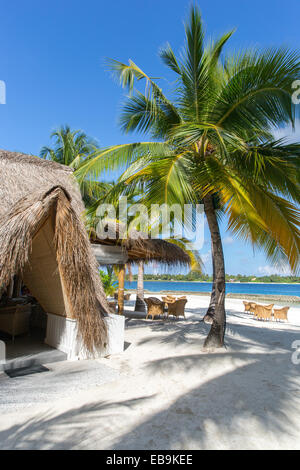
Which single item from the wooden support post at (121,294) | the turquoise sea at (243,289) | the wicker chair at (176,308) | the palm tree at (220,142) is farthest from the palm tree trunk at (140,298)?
the turquoise sea at (243,289)

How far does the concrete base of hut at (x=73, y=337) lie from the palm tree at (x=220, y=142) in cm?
197

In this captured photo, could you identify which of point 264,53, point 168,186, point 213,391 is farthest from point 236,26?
point 213,391

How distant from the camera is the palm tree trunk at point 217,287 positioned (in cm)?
587

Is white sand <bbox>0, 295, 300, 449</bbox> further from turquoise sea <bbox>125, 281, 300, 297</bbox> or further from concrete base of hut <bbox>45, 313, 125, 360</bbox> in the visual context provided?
turquoise sea <bbox>125, 281, 300, 297</bbox>

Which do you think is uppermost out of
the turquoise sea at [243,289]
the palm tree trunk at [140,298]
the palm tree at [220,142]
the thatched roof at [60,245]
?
the palm tree at [220,142]

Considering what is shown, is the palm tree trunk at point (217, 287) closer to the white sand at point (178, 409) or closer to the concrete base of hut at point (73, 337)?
the white sand at point (178, 409)

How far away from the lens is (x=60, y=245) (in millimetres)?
4664

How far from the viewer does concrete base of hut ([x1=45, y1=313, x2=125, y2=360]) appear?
205 inches

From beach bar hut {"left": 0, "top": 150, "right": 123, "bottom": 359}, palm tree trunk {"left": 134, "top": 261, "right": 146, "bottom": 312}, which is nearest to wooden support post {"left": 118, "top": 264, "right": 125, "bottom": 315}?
beach bar hut {"left": 0, "top": 150, "right": 123, "bottom": 359}

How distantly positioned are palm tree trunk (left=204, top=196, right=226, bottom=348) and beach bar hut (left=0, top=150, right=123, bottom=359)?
2.02 m

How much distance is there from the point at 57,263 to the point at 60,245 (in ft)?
1.71
